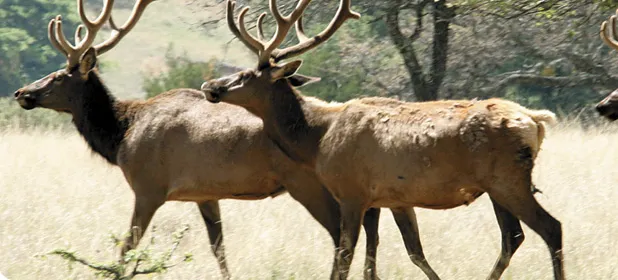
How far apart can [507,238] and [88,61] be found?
3.87 m

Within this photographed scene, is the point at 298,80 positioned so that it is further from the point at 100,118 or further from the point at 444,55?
the point at 444,55

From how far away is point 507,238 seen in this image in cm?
804

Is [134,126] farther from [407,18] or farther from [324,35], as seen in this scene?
[407,18]

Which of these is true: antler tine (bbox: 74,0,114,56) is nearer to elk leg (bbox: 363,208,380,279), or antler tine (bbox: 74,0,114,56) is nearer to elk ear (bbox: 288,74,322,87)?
elk ear (bbox: 288,74,322,87)

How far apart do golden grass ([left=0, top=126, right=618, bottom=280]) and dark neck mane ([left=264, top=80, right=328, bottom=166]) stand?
2.90ft

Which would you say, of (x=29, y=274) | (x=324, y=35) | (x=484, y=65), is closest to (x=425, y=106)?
(x=324, y=35)

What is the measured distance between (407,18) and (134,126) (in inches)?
464

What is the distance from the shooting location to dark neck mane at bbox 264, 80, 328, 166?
8.65 metres

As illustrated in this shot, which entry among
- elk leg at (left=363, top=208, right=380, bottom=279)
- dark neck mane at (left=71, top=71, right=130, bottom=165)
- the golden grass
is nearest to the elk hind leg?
elk leg at (left=363, top=208, right=380, bottom=279)

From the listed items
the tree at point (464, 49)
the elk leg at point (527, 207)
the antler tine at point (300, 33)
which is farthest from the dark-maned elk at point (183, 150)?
the tree at point (464, 49)

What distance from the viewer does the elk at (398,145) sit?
7.53 m

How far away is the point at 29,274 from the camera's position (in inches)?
324

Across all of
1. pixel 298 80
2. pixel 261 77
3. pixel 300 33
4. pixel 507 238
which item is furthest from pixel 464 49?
pixel 507 238

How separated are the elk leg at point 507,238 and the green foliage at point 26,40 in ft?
103
